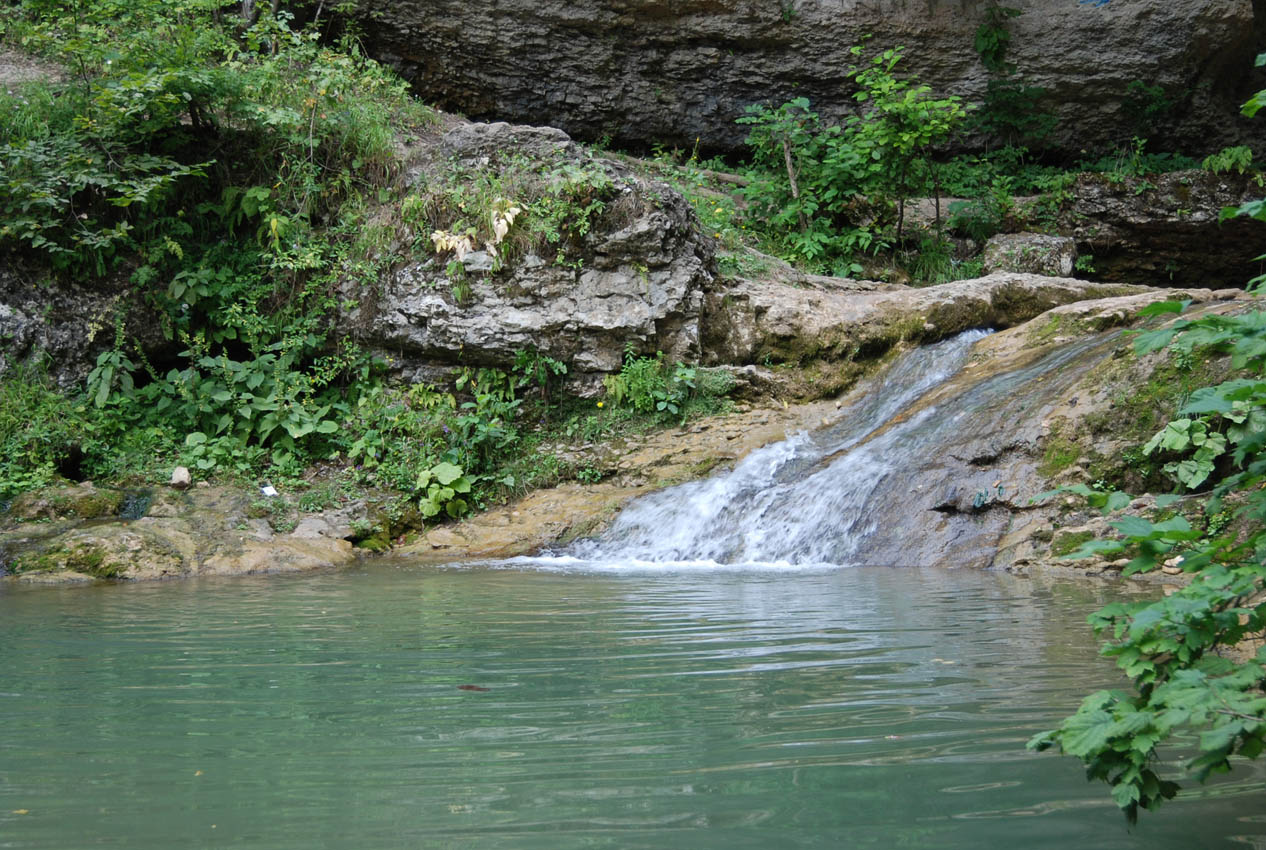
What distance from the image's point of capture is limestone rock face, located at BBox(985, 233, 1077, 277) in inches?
526

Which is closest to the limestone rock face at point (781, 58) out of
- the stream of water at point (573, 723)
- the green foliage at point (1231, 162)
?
the green foliage at point (1231, 162)

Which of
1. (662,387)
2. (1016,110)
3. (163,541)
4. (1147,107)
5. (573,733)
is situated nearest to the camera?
(573,733)

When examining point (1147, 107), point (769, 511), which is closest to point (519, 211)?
point (769, 511)

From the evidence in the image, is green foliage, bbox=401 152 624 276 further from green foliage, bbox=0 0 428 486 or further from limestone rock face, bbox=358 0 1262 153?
limestone rock face, bbox=358 0 1262 153

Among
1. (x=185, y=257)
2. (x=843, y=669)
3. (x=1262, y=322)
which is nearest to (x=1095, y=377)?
(x=843, y=669)

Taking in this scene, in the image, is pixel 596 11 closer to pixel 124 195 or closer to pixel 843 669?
pixel 124 195

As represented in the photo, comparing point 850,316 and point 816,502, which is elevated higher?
point 850,316

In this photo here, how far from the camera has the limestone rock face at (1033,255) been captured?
13.4 metres

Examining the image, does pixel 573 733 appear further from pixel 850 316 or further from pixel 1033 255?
pixel 1033 255

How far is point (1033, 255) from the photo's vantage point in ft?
44.0

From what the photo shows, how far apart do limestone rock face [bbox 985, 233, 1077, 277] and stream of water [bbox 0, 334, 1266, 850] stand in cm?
897

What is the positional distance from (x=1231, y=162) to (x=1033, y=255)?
4.05 metres

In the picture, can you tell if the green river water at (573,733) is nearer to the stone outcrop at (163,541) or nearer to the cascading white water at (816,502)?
the cascading white water at (816,502)

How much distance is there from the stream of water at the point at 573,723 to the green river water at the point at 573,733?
1 centimetres
